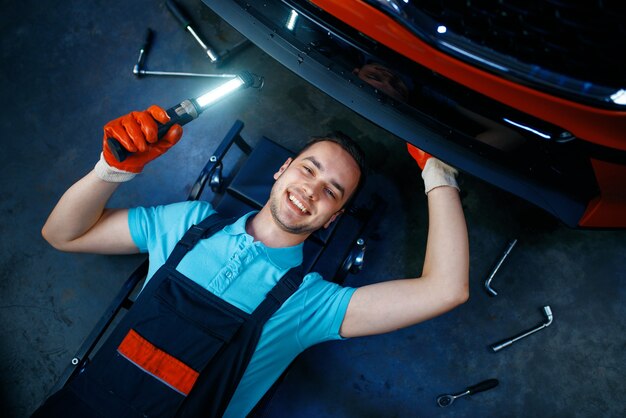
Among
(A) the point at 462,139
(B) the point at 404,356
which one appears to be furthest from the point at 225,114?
(B) the point at 404,356

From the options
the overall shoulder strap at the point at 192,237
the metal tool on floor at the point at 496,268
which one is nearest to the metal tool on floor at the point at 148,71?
the overall shoulder strap at the point at 192,237

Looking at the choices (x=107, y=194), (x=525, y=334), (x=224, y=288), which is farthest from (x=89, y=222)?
(x=525, y=334)

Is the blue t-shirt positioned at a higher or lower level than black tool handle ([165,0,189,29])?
lower

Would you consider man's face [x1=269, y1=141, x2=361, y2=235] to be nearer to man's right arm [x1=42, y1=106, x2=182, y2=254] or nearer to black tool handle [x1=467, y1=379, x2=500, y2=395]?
man's right arm [x1=42, y1=106, x2=182, y2=254]

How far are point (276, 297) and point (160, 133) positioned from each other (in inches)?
25.2

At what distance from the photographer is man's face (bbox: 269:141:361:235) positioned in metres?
1.57

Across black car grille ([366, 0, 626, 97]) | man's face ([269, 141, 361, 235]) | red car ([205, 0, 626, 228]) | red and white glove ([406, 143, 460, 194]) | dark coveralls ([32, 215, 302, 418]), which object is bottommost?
dark coveralls ([32, 215, 302, 418])

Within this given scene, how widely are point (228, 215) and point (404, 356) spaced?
3.20 ft

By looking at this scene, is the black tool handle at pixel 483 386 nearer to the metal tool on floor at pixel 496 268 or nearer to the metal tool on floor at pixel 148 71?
the metal tool on floor at pixel 496 268

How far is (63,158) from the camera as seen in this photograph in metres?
2.25

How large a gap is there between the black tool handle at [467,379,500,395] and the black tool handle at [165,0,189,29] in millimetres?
2193

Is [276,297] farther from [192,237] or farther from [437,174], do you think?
[437,174]

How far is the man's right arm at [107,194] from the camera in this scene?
1397mm

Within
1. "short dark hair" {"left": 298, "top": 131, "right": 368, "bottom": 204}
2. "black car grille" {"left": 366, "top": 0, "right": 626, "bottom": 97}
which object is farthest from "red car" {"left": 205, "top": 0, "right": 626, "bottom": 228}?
"short dark hair" {"left": 298, "top": 131, "right": 368, "bottom": 204}
